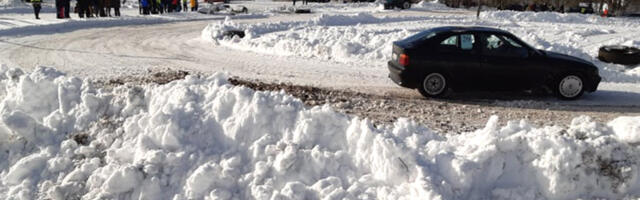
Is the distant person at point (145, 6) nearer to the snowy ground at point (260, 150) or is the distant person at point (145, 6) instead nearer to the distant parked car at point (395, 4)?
the distant parked car at point (395, 4)

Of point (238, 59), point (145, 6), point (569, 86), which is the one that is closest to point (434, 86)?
point (569, 86)

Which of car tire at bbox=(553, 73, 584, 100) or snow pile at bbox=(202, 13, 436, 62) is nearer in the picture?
car tire at bbox=(553, 73, 584, 100)

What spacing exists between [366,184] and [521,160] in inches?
65.1

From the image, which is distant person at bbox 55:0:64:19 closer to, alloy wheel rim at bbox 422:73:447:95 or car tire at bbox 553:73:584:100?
alloy wheel rim at bbox 422:73:447:95

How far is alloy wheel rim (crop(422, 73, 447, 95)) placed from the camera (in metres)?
9.08

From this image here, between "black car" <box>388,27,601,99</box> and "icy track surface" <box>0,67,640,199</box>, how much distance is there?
3.11 metres

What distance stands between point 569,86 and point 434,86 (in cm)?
259

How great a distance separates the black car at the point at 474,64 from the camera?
895cm

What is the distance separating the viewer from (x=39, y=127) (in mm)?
6562

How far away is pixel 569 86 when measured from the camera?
9.29 m

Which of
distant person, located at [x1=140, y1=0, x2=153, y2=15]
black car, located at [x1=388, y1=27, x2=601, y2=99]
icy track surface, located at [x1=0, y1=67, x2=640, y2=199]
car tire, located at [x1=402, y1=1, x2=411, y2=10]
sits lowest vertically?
icy track surface, located at [x1=0, y1=67, x2=640, y2=199]

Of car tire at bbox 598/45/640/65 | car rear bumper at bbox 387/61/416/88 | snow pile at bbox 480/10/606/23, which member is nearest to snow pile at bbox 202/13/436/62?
car rear bumper at bbox 387/61/416/88

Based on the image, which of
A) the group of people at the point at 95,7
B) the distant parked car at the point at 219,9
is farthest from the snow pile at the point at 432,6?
the group of people at the point at 95,7

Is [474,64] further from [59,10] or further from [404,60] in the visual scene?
[59,10]
